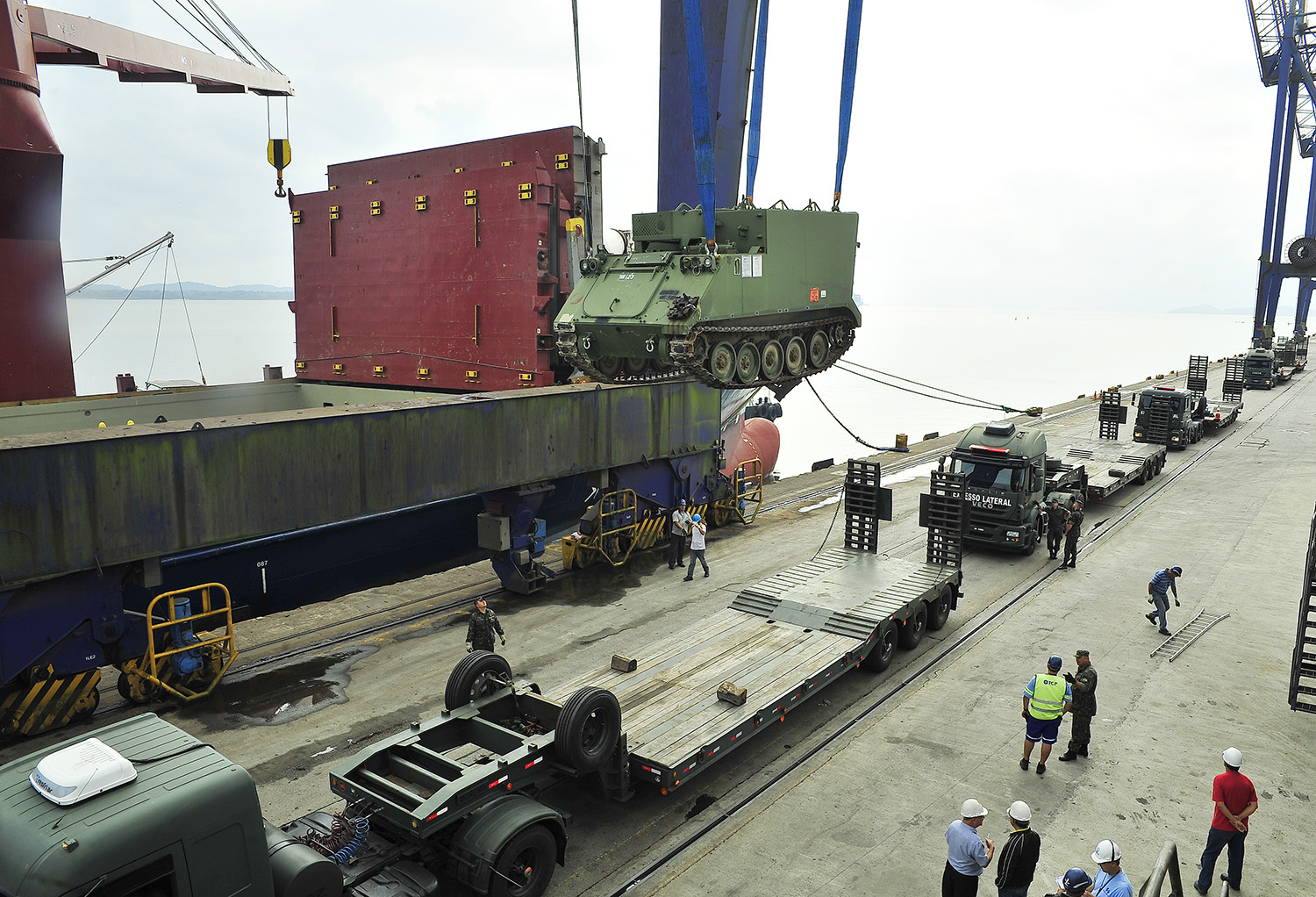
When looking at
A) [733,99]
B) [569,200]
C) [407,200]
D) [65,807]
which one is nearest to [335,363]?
[407,200]

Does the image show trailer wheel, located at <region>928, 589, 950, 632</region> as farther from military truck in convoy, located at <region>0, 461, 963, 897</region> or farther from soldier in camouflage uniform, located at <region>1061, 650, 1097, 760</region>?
soldier in camouflage uniform, located at <region>1061, 650, 1097, 760</region>

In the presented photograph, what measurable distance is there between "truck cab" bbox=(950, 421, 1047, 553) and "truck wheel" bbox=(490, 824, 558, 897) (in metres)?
13.6

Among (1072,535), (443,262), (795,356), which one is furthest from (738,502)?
(443,262)

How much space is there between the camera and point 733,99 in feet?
73.6

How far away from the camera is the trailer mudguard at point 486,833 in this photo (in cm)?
715

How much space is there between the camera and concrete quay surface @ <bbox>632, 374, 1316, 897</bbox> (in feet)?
27.1

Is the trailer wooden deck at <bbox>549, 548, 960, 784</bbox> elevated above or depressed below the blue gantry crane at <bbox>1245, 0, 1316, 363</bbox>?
below

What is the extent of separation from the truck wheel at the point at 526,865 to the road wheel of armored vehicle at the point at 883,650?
618 centimetres

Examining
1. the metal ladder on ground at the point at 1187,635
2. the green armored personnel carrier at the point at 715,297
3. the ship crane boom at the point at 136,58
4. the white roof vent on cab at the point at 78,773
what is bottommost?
the metal ladder on ground at the point at 1187,635

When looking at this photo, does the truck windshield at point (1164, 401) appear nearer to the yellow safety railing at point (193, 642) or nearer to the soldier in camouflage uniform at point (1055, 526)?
the soldier in camouflage uniform at point (1055, 526)

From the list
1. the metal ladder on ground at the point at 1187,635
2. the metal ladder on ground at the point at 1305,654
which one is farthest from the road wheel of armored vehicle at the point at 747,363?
the metal ladder on ground at the point at 1187,635

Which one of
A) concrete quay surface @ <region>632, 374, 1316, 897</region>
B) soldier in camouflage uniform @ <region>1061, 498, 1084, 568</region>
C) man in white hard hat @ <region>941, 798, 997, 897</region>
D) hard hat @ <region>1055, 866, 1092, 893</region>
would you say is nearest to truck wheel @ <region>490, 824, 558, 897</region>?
concrete quay surface @ <region>632, 374, 1316, 897</region>

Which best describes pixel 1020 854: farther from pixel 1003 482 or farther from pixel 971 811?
pixel 1003 482

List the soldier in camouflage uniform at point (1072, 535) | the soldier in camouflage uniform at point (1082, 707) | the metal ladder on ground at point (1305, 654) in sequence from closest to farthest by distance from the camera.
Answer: the soldier in camouflage uniform at point (1082, 707)
the metal ladder on ground at point (1305, 654)
the soldier in camouflage uniform at point (1072, 535)
